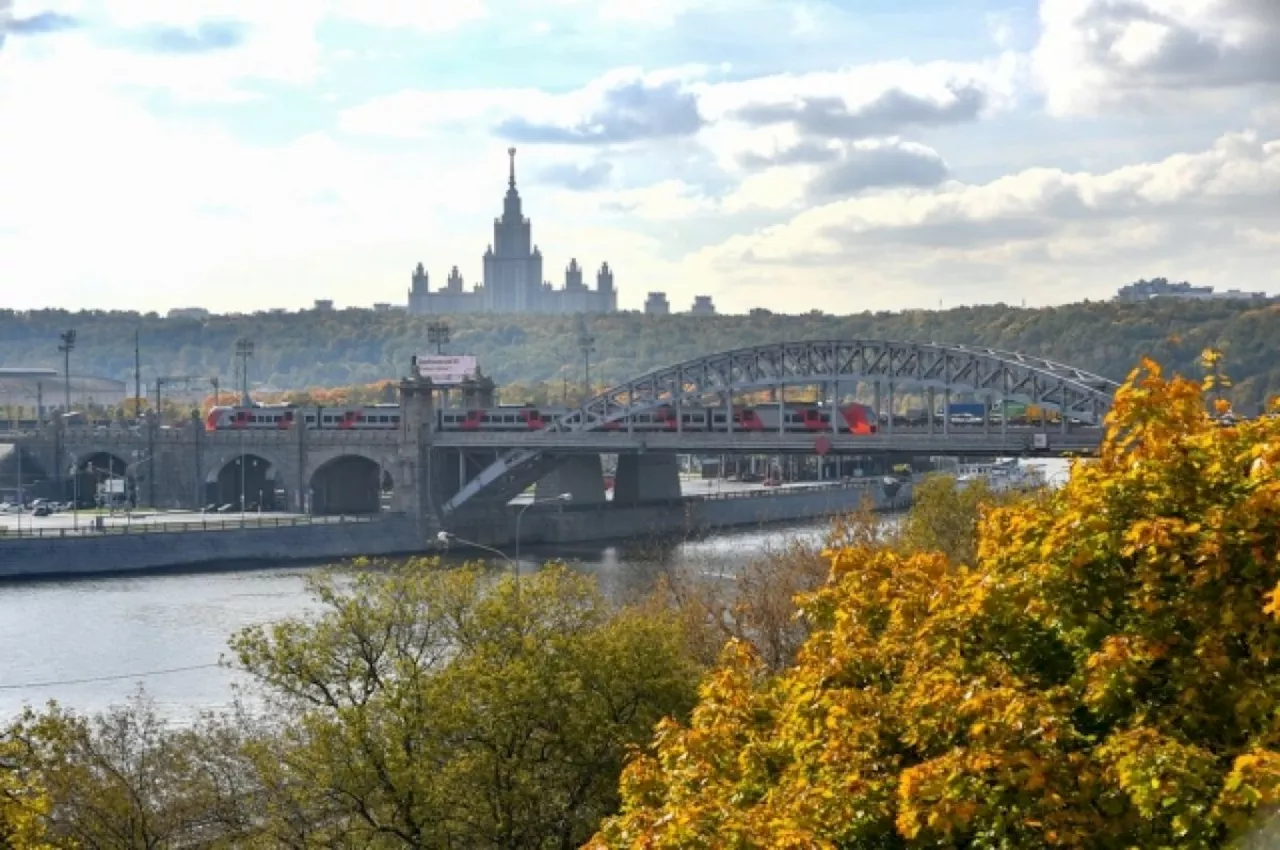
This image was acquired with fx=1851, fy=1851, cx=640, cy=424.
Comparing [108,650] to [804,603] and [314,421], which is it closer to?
[804,603]

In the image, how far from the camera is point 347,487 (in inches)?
3312

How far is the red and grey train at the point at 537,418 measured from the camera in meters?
74.1

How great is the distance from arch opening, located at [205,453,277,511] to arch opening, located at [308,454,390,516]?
2.94 metres

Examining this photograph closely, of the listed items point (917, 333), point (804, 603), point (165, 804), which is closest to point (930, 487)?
point (165, 804)

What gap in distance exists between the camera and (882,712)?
37.2ft

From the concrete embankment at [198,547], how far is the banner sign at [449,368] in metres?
12.6

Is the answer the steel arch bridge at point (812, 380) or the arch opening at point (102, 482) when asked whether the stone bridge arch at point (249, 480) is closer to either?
the arch opening at point (102, 482)

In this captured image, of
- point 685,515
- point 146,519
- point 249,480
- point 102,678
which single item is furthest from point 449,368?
point 102,678

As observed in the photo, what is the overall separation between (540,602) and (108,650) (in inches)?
927

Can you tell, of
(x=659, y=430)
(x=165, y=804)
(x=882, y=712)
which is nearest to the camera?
(x=882, y=712)

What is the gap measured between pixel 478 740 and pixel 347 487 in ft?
214

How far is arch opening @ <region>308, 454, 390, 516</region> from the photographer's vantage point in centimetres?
8212

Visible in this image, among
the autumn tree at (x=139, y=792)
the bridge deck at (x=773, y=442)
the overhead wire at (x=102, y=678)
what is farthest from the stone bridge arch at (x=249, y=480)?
the autumn tree at (x=139, y=792)

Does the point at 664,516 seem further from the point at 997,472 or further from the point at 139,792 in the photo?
the point at 139,792
